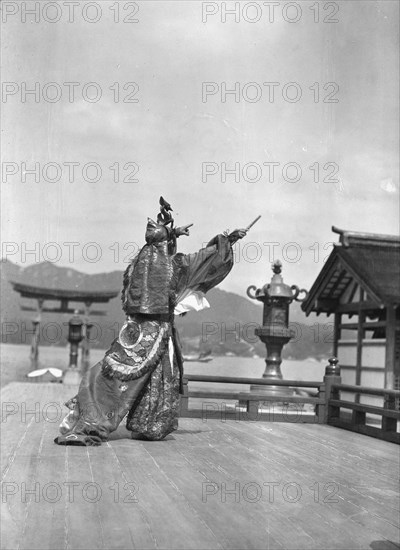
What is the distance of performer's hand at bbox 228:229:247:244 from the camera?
6590mm

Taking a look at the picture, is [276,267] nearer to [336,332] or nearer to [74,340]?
[336,332]

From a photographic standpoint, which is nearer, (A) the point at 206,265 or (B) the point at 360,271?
(A) the point at 206,265

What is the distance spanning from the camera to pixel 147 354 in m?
6.33

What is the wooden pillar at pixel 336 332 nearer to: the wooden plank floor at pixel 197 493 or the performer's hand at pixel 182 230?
the wooden plank floor at pixel 197 493

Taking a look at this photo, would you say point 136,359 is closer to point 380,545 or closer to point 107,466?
point 107,466

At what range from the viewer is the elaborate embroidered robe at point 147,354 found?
620cm

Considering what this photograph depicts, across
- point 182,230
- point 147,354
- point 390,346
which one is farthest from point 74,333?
point 147,354

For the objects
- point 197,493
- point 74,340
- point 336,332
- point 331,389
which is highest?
point 336,332

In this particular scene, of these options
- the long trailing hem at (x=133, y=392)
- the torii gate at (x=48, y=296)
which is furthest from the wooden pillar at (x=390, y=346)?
the torii gate at (x=48, y=296)

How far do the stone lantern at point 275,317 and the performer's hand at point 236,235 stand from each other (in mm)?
5970

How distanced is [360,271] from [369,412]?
5.00 m

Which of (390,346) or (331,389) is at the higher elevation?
(390,346)

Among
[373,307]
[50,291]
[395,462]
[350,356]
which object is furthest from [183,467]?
[50,291]

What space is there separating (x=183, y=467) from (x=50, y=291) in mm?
29821
